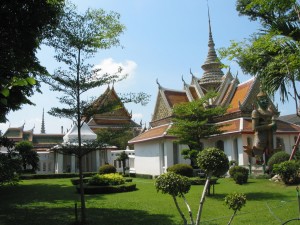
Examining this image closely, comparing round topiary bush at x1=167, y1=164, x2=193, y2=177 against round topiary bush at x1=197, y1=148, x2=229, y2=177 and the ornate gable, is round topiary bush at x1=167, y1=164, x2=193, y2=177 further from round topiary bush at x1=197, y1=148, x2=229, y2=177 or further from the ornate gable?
round topiary bush at x1=197, y1=148, x2=229, y2=177

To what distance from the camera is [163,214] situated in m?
10.2

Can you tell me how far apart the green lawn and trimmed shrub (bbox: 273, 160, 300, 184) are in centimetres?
47

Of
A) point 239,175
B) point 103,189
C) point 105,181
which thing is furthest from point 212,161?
point 105,181

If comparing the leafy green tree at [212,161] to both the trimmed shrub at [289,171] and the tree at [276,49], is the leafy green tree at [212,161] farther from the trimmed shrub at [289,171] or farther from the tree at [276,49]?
the trimmed shrub at [289,171]

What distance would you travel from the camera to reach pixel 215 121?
2523 centimetres

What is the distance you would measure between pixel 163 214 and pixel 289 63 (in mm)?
6016

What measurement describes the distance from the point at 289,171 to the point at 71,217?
29.6 feet

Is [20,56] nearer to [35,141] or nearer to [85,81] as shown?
[85,81]

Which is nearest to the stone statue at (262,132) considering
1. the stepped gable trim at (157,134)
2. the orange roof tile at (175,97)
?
the stepped gable trim at (157,134)

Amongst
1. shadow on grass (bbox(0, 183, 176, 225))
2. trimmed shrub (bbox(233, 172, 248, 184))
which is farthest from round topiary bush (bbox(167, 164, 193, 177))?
shadow on grass (bbox(0, 183, 176, 225))

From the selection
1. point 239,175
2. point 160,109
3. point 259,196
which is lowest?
point 259,196

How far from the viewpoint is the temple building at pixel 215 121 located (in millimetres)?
22188

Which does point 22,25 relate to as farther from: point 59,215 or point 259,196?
point 259,196

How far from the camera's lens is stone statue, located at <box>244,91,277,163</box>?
63.6ft
